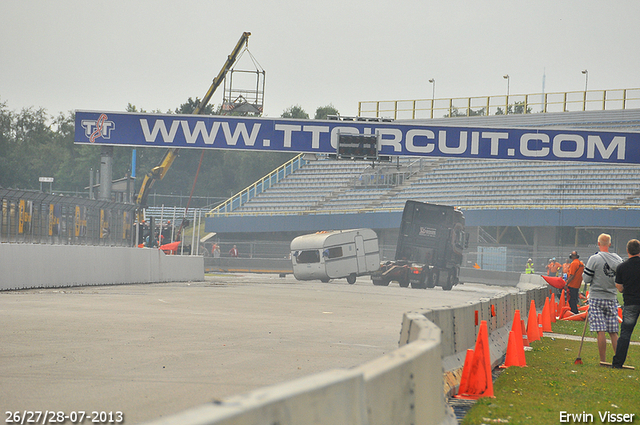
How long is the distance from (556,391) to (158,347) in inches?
196

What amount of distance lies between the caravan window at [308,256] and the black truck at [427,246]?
9.63ft

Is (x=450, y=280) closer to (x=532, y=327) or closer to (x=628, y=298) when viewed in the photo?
(x=532, y=327)

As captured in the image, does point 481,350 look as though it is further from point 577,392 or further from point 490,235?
point 490,235

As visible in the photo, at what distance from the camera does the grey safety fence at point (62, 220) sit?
20.4 metres

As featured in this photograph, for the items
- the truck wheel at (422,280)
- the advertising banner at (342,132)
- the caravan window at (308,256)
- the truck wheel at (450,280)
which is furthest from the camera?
the caravan window at (308,256)

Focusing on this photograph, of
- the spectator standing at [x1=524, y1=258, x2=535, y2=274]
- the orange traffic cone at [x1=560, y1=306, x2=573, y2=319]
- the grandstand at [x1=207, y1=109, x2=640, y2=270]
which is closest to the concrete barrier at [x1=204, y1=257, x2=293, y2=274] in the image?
the grandstand at [x1=207, y1=109, x2=640, y2=270]

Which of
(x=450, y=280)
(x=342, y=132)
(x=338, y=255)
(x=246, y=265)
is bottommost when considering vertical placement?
(x=246, y=265)

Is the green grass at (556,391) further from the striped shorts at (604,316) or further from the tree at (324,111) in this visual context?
the tree at (324,111)

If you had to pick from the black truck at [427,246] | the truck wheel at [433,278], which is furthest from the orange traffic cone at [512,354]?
the black truck at [427,246]

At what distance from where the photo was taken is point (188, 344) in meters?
10.7

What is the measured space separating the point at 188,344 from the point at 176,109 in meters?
94.0

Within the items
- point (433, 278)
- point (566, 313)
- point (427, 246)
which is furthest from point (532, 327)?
point (427, 246)

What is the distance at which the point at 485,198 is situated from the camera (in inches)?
2068

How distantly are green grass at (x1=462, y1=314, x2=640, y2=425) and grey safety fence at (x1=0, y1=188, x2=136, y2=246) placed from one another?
1390 cm
